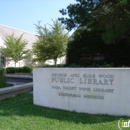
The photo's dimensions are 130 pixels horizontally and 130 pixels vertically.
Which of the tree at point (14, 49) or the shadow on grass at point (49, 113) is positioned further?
the tree at point (14, 49)

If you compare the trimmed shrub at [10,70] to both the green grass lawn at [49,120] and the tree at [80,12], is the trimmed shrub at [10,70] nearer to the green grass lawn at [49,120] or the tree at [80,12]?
the tree at [80,12]

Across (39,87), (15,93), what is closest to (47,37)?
(15,93)

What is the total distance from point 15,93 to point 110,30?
16.8 feet

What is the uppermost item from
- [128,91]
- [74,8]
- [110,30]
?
[74,8]

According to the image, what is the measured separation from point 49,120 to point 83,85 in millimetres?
1508

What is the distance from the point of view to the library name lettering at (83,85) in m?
5.46

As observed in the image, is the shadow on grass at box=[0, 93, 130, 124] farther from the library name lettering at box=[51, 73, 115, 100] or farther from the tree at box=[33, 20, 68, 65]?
the tree at box=[33, 20, 68, 65]

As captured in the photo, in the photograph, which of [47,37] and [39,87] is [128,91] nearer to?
[39,87]

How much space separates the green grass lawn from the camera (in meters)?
4.57

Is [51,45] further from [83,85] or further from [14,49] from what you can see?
[83,85]

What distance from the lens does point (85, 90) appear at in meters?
5.72

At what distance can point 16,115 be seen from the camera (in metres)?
5.39

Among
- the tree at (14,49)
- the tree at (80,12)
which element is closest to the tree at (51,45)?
the tree at (14,49)

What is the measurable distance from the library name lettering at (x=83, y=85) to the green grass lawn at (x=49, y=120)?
0.60 meters
